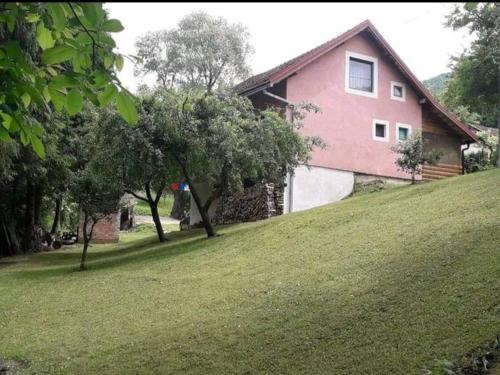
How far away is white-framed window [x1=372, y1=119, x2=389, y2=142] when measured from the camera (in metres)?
25.2

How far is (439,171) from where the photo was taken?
88.9ft

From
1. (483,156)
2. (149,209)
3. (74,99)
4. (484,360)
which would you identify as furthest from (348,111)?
(149,209)

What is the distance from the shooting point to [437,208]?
1314 centimetres

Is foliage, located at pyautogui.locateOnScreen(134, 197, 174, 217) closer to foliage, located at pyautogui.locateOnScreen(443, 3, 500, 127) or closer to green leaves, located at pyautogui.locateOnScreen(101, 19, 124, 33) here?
foliage, located at pyautogui.locateOnScreen(443, 3, 500, 127)

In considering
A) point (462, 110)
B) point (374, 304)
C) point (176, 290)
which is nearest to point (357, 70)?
point (462, 110)

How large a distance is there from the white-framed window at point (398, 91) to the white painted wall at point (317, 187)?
439 cm

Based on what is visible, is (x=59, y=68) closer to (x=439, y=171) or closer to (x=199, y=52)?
(x=439, y=171)

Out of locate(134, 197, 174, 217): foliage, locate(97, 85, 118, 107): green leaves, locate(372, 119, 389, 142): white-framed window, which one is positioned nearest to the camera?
locate(97, 85, 118, 107): green leaves

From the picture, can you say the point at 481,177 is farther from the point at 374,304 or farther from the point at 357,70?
the point at 357,70

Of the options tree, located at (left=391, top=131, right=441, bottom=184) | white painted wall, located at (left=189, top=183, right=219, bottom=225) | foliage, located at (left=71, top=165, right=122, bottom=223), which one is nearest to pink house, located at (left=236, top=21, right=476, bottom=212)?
tree, located at (left=391, top=131, right=441, bottom=184)

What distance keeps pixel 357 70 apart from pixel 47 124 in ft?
46.3

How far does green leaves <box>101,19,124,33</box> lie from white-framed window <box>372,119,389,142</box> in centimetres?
2330

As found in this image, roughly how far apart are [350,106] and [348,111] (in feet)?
0.84

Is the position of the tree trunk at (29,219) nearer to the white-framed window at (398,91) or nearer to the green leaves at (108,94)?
the white-framed window at (398,91)
